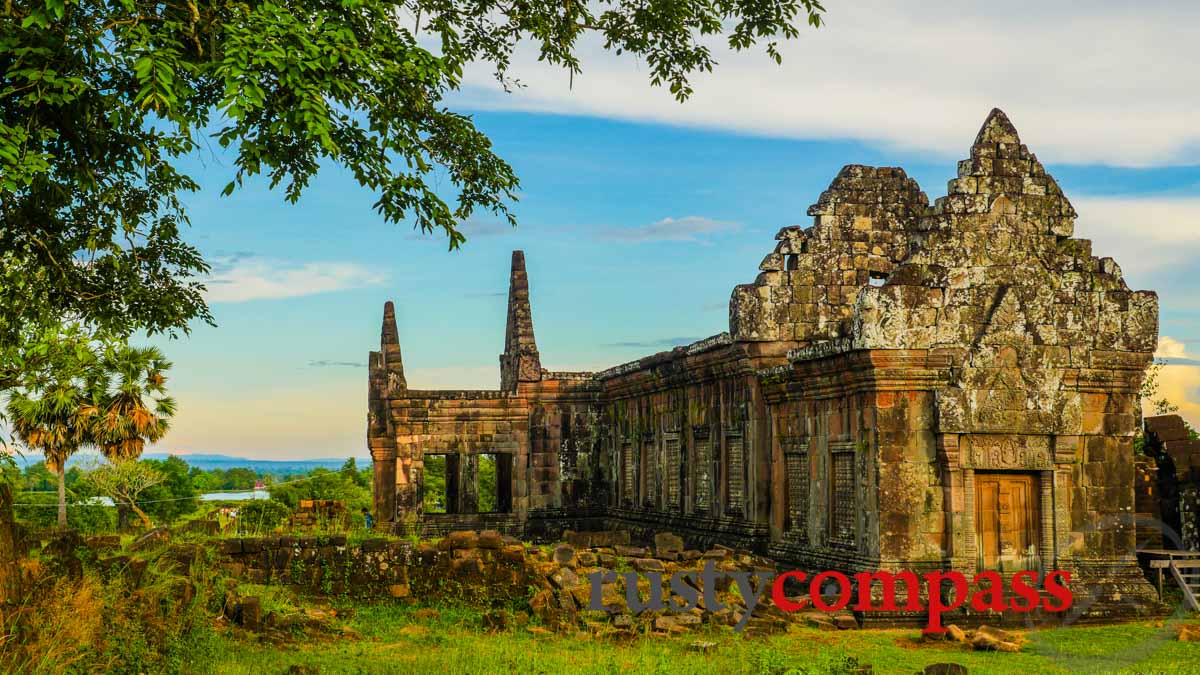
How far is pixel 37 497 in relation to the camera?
46906mm

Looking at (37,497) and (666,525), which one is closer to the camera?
(666,525)

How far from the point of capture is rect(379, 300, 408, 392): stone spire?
2653 centimetres

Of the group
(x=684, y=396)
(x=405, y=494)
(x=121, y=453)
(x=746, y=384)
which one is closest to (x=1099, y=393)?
(x=746, y=384)

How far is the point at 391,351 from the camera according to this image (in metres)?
27.7

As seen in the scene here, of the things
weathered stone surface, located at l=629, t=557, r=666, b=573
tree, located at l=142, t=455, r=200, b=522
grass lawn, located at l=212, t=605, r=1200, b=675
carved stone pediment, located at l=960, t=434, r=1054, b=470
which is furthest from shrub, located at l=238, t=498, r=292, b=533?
carved stone pediment, located at l=960, t=434, r=1054, b=470

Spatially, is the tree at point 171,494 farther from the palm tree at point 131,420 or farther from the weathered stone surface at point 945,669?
Answer: the weathered stone surface at point 945,669

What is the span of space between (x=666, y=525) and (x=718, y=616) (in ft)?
25.4

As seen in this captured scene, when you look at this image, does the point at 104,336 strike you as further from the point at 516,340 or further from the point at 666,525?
the point at 516,340

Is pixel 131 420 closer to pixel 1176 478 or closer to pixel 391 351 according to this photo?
pixel 391 351

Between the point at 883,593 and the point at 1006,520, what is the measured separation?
6.23 feet

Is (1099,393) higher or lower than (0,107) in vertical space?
lower

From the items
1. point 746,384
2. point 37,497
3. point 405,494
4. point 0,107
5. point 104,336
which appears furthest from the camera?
point 37,497

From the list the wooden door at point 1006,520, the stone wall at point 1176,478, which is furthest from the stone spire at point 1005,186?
the stone wall at point 1176,478

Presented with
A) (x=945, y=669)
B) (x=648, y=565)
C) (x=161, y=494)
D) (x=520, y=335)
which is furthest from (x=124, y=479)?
(x=945, y=669)
